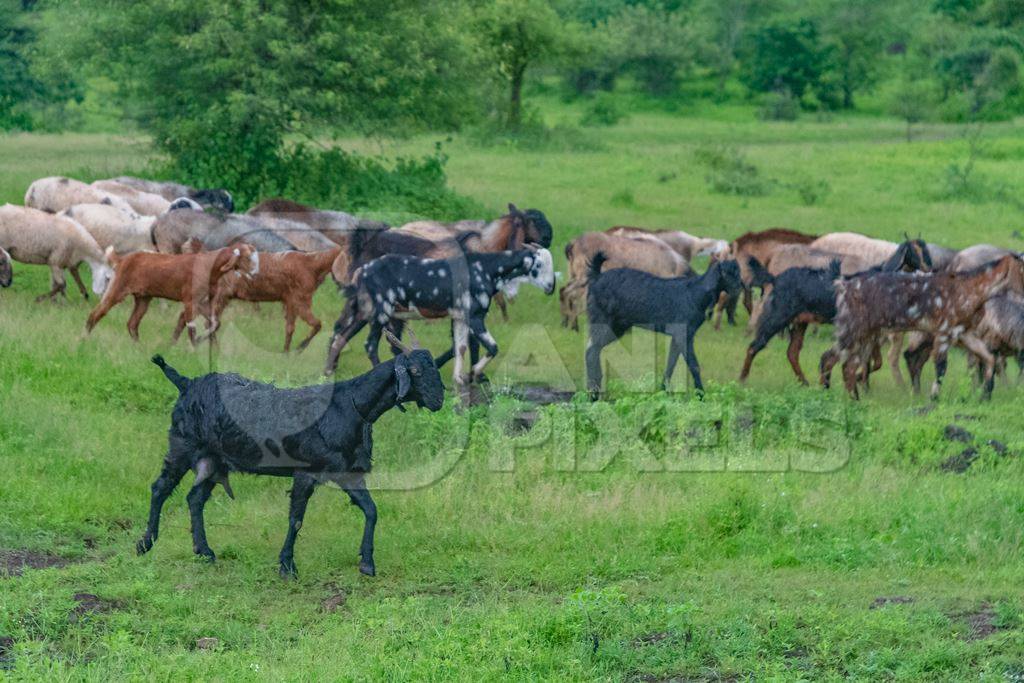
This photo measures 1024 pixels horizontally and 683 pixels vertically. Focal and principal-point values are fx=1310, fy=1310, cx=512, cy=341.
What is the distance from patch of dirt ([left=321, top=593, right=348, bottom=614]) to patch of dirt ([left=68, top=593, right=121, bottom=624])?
1.27 metres

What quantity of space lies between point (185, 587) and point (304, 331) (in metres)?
7.87

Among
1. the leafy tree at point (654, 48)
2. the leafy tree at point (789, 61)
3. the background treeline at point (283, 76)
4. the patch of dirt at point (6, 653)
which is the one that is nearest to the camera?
the patch of dirt at point (6, 653)

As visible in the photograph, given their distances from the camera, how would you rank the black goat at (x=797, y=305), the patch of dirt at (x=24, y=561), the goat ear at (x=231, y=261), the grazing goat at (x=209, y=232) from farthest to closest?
the grazing goat at (x=209, y=232) < the black goat at (x=797, y=305) < the goat ear at (x=231, y=261) < the patch of dirt at (x=24, y=561)

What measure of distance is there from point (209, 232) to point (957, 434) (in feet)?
32.9

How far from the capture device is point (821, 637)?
7.59 metres

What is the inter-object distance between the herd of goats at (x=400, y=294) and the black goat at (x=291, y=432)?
11 millimetres

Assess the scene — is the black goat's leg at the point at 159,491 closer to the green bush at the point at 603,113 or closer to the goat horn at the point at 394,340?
the goat horn at the point at 394,340

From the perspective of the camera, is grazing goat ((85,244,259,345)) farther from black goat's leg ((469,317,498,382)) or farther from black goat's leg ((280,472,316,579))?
black goat's leg ((280,472,316,579))

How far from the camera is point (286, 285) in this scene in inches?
595

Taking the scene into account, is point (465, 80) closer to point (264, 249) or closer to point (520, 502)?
point (264, 249)

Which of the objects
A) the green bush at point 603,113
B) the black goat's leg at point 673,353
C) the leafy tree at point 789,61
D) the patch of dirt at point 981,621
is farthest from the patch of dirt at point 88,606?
the leafy tree at point 789,61

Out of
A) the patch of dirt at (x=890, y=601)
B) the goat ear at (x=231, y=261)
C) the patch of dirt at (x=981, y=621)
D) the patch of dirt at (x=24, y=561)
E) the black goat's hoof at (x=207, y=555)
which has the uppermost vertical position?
the goat ear at (x=231, y=261)

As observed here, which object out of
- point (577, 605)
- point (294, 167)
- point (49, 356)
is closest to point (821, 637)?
point (577, 605)

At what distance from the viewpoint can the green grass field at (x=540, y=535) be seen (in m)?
7.36
